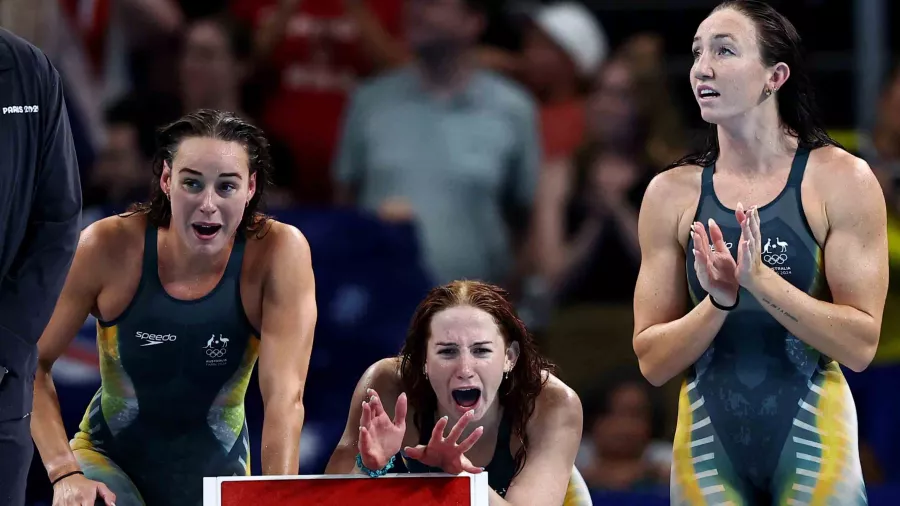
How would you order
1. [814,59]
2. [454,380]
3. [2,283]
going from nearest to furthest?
[2,283], [454,380], [814,59]

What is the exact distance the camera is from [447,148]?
Answer: 697 cm

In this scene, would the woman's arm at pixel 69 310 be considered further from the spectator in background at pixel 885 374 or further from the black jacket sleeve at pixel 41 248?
the spectator in background at pixel 885 374

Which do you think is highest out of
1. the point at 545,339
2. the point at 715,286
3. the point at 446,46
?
the point at 446,46

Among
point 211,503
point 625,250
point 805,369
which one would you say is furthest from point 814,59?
point 211,503

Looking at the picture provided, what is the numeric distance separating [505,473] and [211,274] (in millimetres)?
1030

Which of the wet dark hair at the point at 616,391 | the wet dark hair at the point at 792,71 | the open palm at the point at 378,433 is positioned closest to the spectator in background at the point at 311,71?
the wet dark hair at the point at 616,391

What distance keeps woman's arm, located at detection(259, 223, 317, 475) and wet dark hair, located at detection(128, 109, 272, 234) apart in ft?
0.34

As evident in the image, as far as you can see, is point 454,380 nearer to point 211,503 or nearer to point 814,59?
point 211,503

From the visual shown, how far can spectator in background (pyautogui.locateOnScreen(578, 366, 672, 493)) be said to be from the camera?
6164 mm

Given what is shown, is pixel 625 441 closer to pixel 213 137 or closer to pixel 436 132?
pixel 436 132

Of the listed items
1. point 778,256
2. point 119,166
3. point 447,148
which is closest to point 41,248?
point 778,256

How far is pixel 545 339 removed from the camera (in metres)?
6.85

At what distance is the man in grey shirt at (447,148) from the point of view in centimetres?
689

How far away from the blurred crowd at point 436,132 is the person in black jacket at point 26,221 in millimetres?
3060
